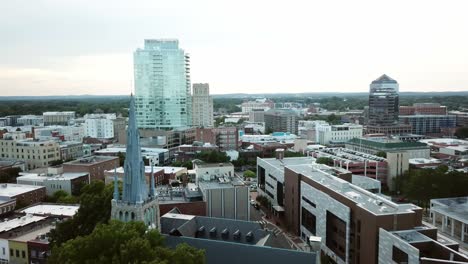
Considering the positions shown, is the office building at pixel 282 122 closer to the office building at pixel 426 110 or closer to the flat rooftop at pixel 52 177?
the office building at pixel 426 110

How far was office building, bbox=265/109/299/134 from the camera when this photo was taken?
6661 inches

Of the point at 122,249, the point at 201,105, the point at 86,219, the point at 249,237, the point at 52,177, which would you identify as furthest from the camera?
the point at 201,105

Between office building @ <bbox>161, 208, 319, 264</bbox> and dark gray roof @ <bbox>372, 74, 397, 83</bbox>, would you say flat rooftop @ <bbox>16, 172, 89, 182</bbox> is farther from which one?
dark gray roof @ <bbox>372, 74, 397, 83</bbox>

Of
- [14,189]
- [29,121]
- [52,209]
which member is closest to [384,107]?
[14,189]

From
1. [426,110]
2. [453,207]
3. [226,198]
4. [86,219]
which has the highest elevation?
[426,110]

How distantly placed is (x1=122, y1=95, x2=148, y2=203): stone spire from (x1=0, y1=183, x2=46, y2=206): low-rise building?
3185 cm

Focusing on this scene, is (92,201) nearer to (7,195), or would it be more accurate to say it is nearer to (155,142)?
(7,195)

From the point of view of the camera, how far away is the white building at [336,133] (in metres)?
133

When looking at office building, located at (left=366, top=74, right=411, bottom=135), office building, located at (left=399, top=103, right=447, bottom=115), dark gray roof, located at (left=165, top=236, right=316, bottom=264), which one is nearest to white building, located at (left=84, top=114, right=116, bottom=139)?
office building, located at (left=366, top=74, right=411, bottom=135)

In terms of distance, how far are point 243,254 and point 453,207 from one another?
1481 inches

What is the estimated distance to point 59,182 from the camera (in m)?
66.4

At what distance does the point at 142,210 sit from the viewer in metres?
30.7

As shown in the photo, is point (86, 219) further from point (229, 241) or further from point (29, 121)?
point (29, 121)

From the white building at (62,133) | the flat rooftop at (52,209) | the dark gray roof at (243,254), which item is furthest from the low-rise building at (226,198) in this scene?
the white building at (62,133)
